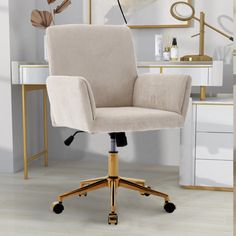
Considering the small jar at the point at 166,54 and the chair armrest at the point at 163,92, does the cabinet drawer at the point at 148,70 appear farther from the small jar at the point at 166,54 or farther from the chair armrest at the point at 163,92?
the small jar at the point at 166,54

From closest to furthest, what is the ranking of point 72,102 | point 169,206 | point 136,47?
point 72,102 < point 169,206 < point 136,47

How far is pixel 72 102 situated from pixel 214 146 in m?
0.95

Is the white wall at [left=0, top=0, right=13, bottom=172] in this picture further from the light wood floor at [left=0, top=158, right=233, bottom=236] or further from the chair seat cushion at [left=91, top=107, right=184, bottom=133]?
the chair seat cushion at [left=91, top=107, right=184, bottom=133]

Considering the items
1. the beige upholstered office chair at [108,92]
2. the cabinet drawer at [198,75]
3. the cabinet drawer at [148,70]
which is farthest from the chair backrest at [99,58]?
the cabinet drawer at [198,75]

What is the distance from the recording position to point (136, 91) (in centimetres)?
250

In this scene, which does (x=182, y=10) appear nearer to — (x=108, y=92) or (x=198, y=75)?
(x=198, y=75)

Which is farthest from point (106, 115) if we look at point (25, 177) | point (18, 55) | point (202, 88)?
point (18, 55)

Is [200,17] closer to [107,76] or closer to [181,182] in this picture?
[107,76]

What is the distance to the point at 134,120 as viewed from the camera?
82.0 inches

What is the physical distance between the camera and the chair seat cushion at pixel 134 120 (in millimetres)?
2033

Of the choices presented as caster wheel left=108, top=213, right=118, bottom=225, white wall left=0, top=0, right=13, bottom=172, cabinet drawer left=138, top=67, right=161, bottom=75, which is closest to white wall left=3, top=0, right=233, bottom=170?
white wall left=0, top=0, right=13, bottom=172

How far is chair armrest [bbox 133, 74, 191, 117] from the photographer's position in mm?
2234

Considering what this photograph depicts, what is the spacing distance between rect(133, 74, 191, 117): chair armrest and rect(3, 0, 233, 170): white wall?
2.76 feet

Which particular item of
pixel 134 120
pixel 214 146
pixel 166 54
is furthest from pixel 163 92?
pixel 166 54
